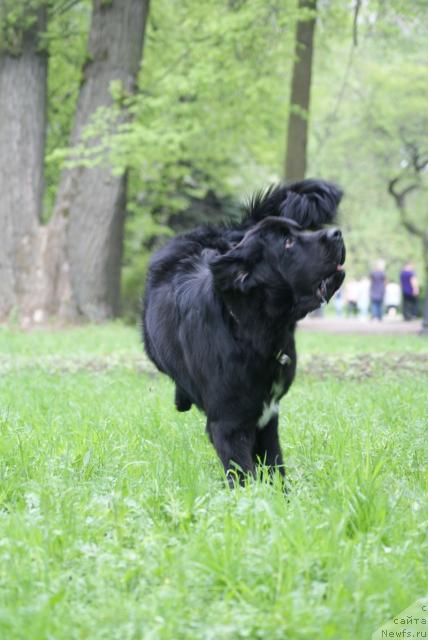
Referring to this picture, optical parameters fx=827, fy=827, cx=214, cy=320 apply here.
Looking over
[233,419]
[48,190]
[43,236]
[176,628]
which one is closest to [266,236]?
[233,419]

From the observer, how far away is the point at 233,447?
4.32 meters

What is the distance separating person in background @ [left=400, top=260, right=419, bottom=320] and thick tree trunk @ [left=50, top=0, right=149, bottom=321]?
12.1 meters

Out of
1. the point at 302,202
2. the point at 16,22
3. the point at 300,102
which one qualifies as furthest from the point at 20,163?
the point at 302,202

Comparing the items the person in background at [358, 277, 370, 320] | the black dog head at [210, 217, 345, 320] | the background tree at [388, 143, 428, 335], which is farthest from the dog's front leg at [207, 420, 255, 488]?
the person in background at [358, 277, 370, 320]

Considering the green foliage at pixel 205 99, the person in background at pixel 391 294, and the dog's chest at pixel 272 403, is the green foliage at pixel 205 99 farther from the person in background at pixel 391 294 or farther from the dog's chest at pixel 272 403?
the dog's chest at pixel 272 403

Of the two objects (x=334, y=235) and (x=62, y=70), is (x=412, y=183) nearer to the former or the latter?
(x=62, y=70)

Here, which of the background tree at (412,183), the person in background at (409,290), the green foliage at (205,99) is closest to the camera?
the green foliage at (205,99)

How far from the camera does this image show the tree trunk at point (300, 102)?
17.8 meters

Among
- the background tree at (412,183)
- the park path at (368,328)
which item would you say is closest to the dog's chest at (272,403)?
the park path at (368,328)

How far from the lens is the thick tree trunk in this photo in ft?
58.7

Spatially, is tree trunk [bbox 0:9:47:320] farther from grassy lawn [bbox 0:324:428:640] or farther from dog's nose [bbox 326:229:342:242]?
dog's nose [bbox 326:229:342:242]

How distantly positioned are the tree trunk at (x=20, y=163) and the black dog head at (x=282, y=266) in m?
14.3

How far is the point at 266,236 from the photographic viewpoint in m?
4.27

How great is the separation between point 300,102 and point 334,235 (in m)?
15.0
